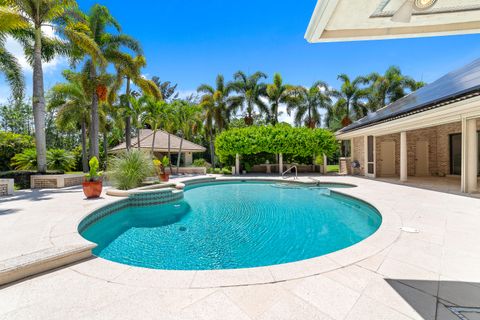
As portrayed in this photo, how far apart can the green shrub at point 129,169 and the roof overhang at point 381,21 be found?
33.1 feet

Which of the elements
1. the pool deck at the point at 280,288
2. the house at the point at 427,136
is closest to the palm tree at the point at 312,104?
the house at the point at 427,136

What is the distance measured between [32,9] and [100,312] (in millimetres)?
17151

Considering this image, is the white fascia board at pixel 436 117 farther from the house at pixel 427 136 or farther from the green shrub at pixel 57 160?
the green shrub at pixel 57 160

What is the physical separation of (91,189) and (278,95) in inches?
858

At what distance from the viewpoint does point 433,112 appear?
932 centimetres

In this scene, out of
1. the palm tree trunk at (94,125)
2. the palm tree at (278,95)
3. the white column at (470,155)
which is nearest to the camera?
the white column at (470,155)

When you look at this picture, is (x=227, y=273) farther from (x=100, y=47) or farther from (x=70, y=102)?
(x=70, y=102)

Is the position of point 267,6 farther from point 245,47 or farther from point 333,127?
point 333,127

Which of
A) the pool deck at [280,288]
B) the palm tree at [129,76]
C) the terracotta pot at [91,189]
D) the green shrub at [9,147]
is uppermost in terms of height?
the palm tree at [129,76]

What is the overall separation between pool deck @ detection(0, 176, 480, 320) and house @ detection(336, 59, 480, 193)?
6893mm

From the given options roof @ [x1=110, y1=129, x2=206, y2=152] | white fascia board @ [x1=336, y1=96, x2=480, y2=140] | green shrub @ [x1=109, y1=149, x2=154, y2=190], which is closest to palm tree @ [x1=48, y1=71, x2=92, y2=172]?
roof @ [x1=110, y1=129, x2=206, y2=152]

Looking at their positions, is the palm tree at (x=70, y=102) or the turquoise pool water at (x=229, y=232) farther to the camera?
the palm tree at (x=70, y=102)

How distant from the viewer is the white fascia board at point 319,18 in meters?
2.25

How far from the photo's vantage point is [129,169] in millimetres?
10602
